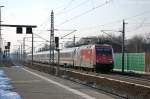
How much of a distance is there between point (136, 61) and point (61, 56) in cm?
2653

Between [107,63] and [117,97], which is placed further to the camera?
[107,63]

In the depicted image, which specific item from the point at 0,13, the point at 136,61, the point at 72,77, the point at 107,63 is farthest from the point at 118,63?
the point at 72,77

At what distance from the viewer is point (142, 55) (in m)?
54.0

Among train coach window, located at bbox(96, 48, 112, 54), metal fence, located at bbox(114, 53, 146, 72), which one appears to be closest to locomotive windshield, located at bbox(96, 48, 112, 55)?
train coach window, located at bbox(96, 48, 112, 54)

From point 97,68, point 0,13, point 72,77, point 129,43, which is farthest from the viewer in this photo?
point 129,43

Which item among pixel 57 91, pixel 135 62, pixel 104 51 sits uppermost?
pixel 104 51

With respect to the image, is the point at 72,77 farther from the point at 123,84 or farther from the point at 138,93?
the point at 138,93

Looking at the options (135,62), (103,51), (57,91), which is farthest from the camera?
(135,62)

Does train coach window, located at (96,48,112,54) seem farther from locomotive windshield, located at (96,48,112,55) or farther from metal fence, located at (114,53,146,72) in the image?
metal fence, located at (114,53,146,72)

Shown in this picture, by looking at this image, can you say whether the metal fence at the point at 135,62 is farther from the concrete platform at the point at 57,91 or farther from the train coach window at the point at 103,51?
the concrete platform at the point at 57,91

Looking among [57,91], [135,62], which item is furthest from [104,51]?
[57,91]

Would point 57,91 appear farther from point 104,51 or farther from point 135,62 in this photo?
point 135,62

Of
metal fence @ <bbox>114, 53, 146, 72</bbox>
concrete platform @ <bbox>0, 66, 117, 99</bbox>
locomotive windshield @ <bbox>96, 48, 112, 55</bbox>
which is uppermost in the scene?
locomotive windshield @ <bbox>96, 48, 112, 55</bbox>

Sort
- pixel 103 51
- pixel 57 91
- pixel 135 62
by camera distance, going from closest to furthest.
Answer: pixel 57 91 < pixel 103 51 < pixel 135 62
